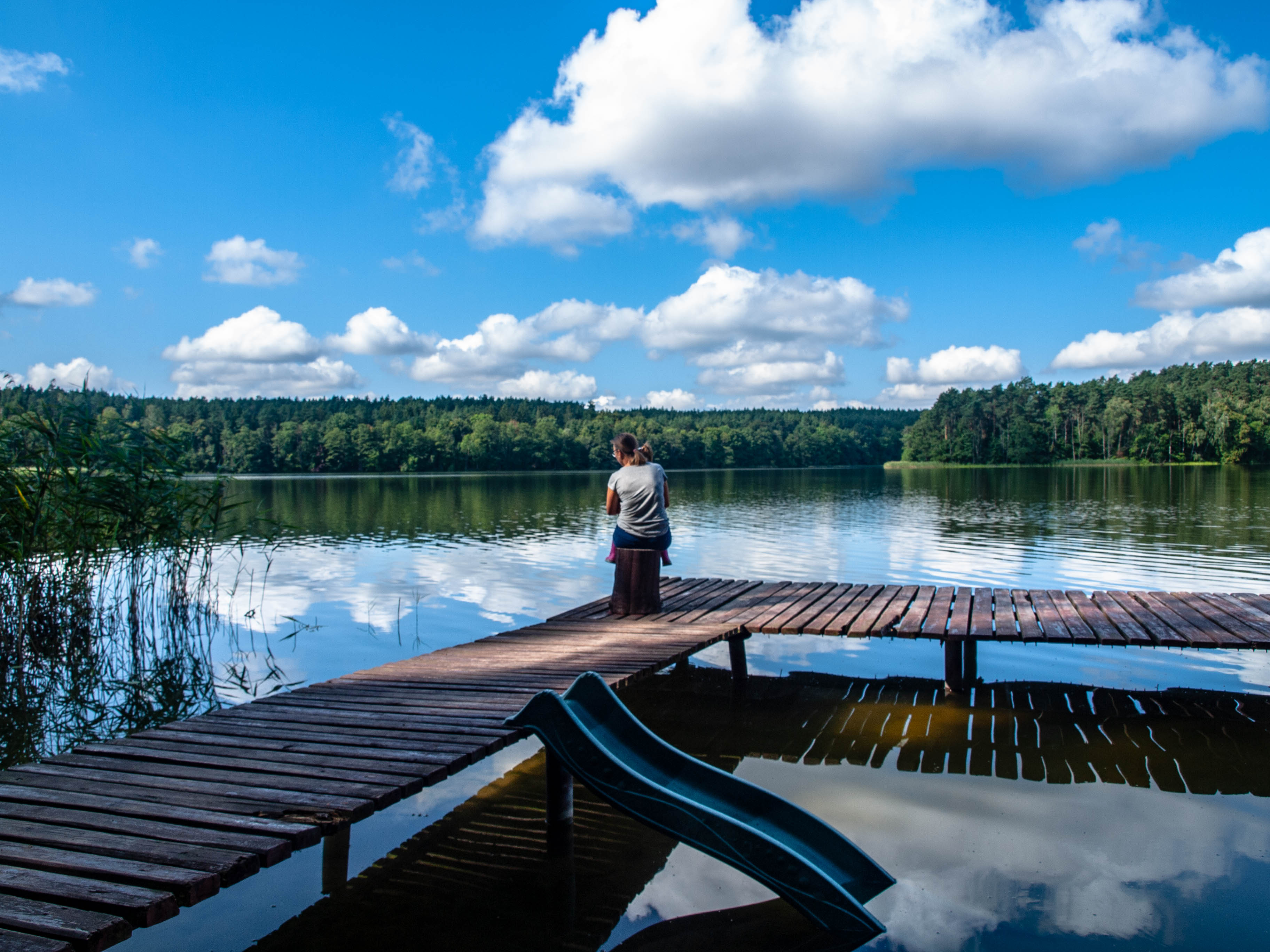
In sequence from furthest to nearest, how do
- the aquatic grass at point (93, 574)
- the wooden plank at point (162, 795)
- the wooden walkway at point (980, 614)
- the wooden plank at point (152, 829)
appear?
the aquatic grass at point (93, 574)
the wooden walkway at point (980, 614)
the wooden plank at point (162, 795)
the wooden plank at point (152, 829)

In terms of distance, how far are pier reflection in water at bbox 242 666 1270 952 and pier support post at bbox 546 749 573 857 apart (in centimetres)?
11

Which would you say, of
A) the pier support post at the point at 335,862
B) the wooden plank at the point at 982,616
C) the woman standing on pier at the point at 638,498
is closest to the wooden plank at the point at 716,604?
the woman standing on pier at the point at 638,498

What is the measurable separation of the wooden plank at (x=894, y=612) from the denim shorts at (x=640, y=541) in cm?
207

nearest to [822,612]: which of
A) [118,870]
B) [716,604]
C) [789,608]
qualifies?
[789,608]

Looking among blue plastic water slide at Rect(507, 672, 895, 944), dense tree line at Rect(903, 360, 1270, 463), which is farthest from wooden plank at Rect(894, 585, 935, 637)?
dense tree line at Rect(903, 360, 1270, 463)

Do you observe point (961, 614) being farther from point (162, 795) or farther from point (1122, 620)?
point (162, 795)

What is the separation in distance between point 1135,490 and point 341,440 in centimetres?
7023

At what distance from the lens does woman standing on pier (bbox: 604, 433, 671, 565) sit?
26.0ft

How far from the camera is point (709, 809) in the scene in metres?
3.76

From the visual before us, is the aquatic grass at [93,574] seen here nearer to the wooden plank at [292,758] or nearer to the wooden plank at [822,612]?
the wooden plank at [292,758]

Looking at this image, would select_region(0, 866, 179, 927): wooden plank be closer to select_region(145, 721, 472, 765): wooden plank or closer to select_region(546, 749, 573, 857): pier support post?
select_region(145, 721, 472, 765): wooden plank

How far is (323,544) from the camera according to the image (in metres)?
20.9

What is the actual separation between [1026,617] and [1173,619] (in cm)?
124

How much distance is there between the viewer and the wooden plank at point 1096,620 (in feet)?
23.1
